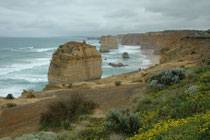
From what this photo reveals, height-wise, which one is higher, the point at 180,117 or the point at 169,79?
the point at 169,79

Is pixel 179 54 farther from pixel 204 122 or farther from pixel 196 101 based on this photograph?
pixel 204 122

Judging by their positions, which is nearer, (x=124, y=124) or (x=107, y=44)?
(x=124, y=124)

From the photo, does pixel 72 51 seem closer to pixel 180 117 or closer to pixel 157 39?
pixel 180 117

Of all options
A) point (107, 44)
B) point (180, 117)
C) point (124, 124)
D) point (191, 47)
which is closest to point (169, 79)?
point (180, 117)

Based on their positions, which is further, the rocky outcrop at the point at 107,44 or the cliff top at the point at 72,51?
the rocky outcrop at the point at 107,44

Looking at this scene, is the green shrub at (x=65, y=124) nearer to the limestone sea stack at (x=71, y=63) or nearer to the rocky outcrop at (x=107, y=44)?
the limestone sea stack at (x=71, y=63)

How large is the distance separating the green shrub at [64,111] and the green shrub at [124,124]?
3.10 m

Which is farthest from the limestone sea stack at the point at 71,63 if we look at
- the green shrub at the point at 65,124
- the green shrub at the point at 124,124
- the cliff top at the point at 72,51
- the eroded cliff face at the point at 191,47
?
the green shrub at the point at 124,124

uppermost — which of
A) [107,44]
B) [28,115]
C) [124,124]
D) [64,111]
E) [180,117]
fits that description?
[107,44]

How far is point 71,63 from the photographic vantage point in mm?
21875


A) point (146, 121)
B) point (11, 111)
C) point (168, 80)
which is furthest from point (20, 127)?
point (168, 80)

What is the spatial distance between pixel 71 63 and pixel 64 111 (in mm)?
14605

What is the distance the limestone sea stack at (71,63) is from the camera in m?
21.9

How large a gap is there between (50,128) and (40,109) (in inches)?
120
